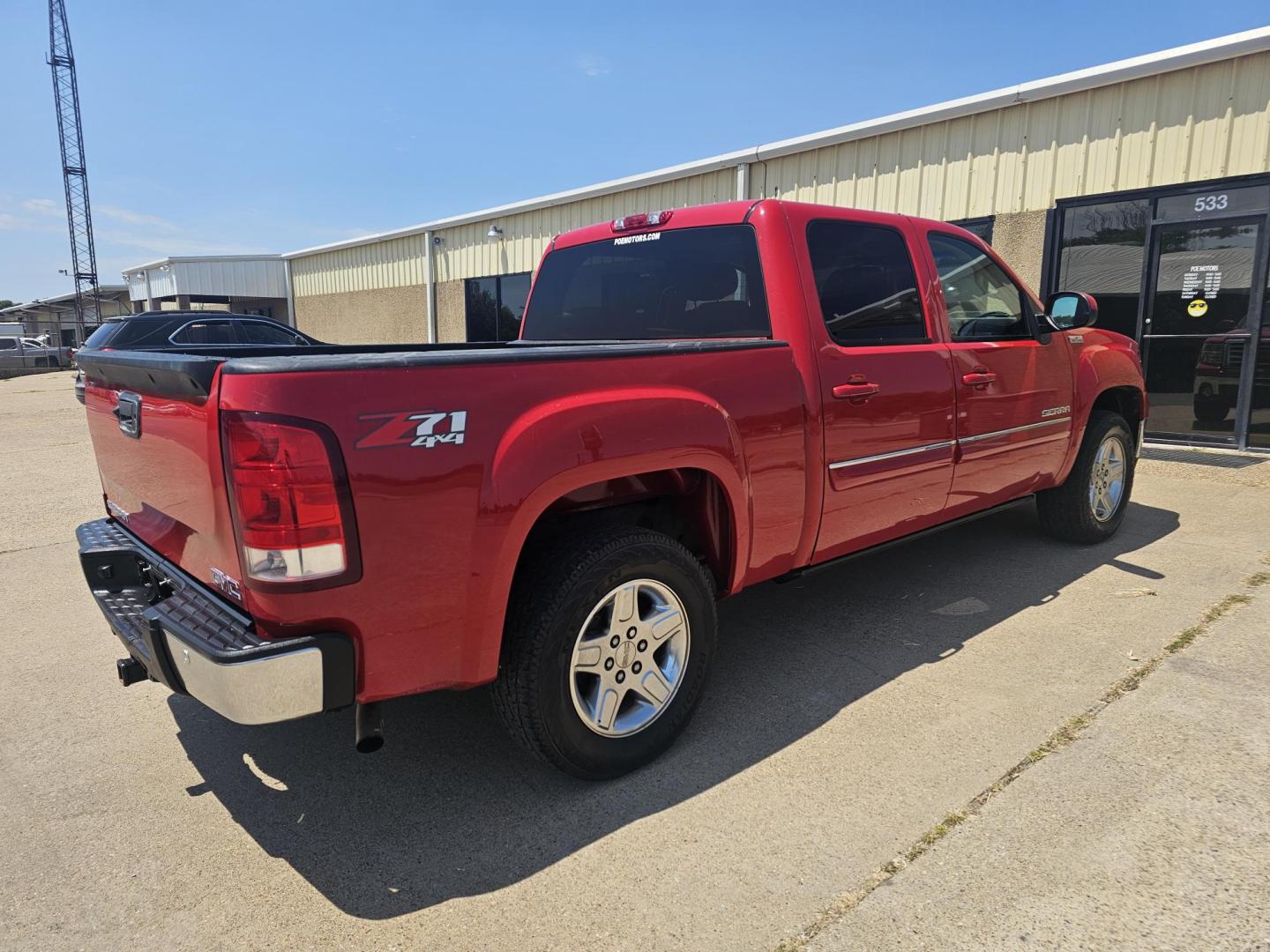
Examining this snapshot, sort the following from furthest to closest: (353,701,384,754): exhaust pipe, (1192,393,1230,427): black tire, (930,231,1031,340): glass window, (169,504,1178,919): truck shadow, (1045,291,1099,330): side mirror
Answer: (1192,393,1230,427): black tire < (1045,291,1099,330): side mirror < (930,231,1031,340): glass window < (169,504,1178,919): truck shadow < (353,701,384,754): exhaust pipe

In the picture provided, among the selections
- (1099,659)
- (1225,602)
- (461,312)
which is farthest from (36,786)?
(461,312)

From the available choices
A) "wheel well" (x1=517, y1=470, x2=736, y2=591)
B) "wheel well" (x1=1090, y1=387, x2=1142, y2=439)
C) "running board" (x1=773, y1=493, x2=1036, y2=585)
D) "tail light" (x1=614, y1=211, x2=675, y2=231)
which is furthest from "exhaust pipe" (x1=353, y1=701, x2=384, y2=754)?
"wheel well" (x1=1090, y1=387, x2=1142, y2=439)

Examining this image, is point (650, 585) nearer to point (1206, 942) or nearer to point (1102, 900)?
point (1102, 900)

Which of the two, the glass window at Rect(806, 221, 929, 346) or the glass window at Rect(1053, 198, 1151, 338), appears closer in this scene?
the glass window at Rect(806, 221, 929, 346)

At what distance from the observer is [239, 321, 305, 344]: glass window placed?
13453 millimetres

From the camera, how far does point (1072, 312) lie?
4602mm

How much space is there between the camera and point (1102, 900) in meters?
2.08

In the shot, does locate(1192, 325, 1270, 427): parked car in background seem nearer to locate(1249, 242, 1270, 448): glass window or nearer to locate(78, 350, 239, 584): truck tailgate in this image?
locate(1249, 242, 1270, 448): glass window

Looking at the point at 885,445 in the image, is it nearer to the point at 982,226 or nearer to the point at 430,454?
the point at 430,454

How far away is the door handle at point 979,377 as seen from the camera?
3873mm

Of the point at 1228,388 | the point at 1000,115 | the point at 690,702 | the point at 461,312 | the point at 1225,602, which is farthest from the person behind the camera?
the point at 461,312

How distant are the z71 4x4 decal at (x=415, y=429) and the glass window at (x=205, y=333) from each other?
12400 millimetres

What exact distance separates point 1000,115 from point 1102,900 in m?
9.29

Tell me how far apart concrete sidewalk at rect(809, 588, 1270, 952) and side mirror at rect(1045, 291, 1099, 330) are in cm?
231
